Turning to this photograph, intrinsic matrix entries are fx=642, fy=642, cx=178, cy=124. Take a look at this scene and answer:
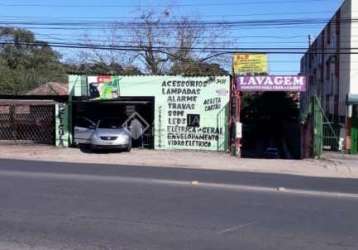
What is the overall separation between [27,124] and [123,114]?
477 centimetres

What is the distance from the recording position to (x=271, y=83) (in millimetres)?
26953

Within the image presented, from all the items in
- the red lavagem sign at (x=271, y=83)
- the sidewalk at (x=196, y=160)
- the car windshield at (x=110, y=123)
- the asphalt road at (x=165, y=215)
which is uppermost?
the red lavagem sign at (x=271, y=83)

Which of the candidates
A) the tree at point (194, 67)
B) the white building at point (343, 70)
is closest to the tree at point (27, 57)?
the tree at point (194, 67)

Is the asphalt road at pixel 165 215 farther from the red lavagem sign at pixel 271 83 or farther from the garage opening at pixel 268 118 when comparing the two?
the garage opening at pixel 268 118

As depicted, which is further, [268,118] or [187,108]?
[268,118]

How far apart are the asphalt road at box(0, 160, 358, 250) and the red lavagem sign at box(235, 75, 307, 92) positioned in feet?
38.9

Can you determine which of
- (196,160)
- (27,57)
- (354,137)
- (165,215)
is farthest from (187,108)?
(27,57)

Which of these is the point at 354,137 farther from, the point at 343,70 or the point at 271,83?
the point at 343,70

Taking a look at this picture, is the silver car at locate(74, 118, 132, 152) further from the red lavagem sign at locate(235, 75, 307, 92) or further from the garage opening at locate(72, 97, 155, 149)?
the red lavagem sign at locate(235, 75, 307, 92)

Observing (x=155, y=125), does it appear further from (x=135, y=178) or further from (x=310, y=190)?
(x=310, y=190)

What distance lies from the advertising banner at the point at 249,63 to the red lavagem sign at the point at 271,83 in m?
0.87

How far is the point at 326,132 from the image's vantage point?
29516 mm

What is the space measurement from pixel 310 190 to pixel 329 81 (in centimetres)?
3176

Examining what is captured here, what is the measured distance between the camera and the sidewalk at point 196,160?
20688 millimetres
